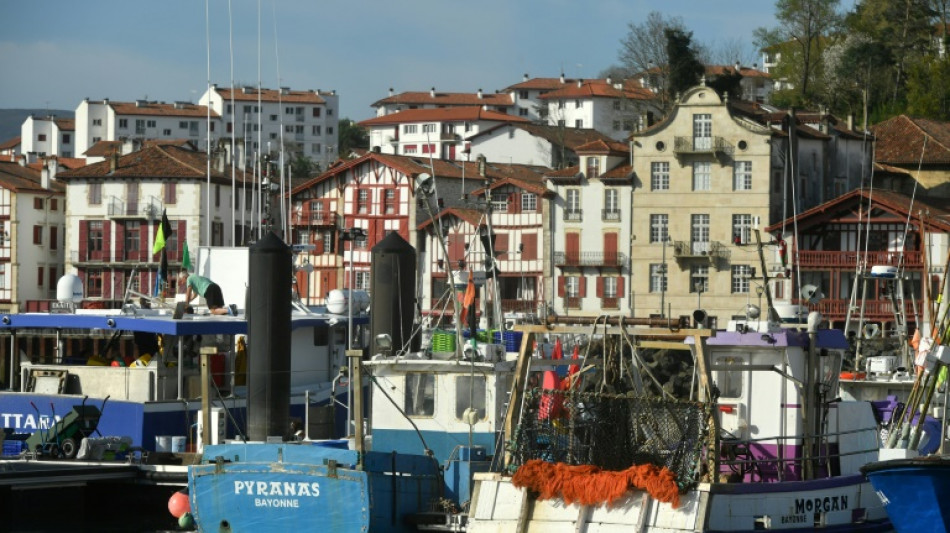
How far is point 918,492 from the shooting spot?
21.2 meters

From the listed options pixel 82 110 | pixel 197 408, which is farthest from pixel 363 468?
pixel 82 110

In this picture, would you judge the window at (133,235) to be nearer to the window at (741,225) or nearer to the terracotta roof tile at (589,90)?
the window at (741,225)

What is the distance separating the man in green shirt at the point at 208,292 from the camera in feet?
108

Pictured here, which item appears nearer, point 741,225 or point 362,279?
point 741,225

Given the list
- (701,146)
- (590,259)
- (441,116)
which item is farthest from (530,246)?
(441,116)

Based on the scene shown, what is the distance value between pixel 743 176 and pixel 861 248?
20.6 ft

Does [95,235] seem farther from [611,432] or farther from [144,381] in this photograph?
[611,432]

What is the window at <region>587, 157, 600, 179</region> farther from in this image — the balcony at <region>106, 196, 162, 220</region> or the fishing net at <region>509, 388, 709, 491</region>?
the fishing net at <region>509, 388, 709, 491</region>

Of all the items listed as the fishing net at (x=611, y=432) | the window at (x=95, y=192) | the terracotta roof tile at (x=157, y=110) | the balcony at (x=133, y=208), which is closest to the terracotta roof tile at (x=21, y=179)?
the window at (x=95, y=192)

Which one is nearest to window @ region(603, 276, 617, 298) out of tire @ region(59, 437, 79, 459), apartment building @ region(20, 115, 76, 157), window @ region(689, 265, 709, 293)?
window @ region(689, 265, 709, 293)

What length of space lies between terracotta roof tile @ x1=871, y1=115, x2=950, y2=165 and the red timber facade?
25.3ft

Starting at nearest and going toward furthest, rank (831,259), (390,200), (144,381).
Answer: (144,381), (831,259), (390,200)

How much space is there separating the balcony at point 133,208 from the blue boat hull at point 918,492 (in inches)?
2400

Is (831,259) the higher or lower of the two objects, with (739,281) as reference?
higher
